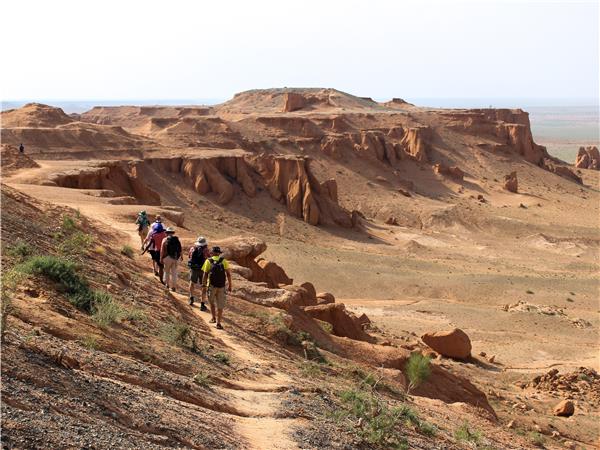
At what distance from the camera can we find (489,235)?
149ft

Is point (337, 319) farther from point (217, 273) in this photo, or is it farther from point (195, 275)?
point (217, 273)

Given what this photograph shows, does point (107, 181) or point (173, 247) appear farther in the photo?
point (107, 181)

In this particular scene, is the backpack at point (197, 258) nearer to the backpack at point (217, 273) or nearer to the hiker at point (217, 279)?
Result: the hiker at point (217, 279)

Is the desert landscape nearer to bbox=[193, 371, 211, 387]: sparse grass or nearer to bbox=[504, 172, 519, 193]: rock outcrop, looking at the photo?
bbox=[193, 371, 211, 387]: sparse grass

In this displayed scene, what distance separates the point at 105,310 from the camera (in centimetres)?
901

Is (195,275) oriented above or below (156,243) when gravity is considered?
below

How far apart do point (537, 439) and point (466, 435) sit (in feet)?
11.6

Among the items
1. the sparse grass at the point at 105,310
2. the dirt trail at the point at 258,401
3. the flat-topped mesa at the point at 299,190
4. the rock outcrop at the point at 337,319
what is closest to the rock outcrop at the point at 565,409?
the rock outcrop at the point at 337,319

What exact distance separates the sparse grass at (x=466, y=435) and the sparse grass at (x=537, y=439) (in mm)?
2264

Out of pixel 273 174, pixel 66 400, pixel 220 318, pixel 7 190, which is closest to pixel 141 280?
pixel 220 318

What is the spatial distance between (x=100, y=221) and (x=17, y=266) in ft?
33.5

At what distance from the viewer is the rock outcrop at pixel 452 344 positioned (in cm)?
1948

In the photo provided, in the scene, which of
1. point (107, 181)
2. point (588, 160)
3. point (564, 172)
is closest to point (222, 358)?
point (107, 181)

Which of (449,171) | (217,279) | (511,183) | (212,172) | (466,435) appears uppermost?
(212,172)
